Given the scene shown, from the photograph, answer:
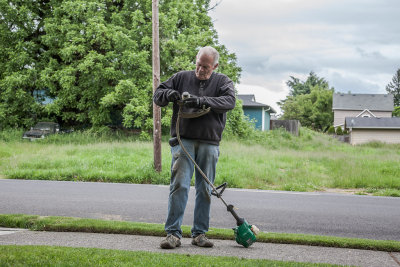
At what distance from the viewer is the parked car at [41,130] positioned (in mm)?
22312

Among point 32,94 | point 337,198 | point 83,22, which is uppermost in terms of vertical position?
point 83,22

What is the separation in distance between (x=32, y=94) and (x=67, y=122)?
2664mm

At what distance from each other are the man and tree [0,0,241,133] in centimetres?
1648

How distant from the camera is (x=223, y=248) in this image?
4492 millimetres

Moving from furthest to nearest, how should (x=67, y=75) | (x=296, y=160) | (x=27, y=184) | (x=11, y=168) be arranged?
(x=67, y=75)
(x=296, y=160)
(x=11, y=168)
(x=27, y=184)

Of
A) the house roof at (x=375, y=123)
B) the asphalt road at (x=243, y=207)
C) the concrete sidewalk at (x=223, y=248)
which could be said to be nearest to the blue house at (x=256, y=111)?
the house roof at (x=375, y=123)

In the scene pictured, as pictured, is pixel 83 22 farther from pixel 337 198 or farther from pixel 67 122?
pixel 337 198

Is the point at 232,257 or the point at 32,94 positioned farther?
the point at 32,94

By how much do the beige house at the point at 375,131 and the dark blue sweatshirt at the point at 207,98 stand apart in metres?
41.9

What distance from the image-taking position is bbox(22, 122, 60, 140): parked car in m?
22.3

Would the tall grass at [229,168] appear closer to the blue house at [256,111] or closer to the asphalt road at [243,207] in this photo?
the asphalt road at [243,207]

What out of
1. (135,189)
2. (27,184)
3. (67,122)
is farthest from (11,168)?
(67,122)

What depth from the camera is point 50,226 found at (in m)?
5.21

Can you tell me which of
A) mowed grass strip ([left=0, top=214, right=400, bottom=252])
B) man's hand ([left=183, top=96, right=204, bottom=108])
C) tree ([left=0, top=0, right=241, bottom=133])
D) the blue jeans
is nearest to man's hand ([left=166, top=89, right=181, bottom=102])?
man's hand ([left=183, top=96, right=204, bottom=108])
